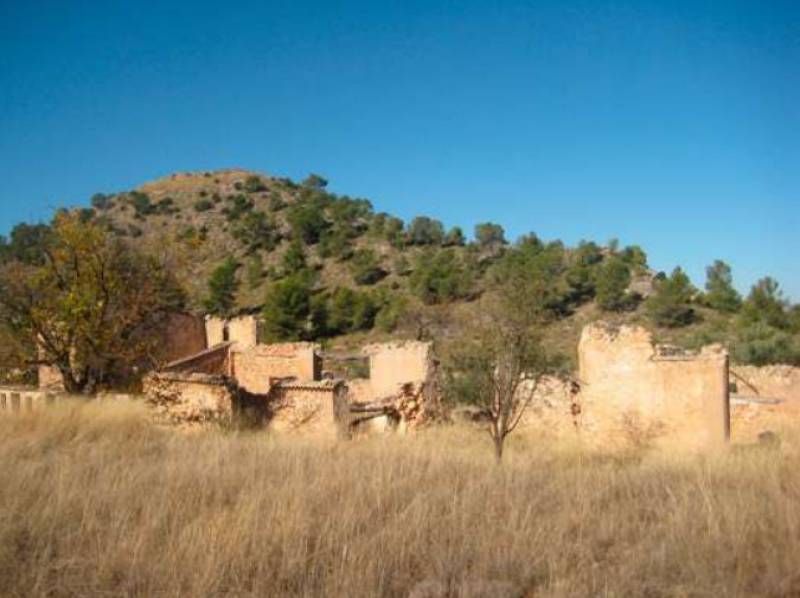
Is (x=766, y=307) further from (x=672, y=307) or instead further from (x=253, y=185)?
(x=253, y=185)

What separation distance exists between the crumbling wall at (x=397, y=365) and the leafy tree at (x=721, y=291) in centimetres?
3178

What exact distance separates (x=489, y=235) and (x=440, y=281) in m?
15.3

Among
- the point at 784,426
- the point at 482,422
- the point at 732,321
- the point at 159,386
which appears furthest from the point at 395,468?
the point at 732,321

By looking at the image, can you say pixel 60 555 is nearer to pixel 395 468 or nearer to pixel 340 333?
pixel 395 468

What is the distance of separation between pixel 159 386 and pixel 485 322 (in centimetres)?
576

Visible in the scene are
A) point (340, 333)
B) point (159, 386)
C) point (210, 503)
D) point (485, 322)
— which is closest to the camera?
point (210, 503)

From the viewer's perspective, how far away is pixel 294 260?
181 ft

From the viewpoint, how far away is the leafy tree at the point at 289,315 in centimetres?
4053

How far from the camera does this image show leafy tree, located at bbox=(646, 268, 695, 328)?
3978 centimetres

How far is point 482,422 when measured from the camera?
15219 mm

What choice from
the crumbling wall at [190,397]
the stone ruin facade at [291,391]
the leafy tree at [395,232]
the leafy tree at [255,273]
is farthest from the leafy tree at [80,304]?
the leafy tree at [395,232]

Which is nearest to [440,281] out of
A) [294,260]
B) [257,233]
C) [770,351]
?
[294,260]

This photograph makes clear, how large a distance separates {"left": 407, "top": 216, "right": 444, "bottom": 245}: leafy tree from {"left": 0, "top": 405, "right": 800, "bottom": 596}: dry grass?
183 ft

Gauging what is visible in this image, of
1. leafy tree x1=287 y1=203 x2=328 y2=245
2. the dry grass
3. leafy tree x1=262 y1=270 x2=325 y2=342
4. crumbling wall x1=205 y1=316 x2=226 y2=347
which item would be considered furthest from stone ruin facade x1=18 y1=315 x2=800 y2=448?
leafy tree x1=287 y1=203 x2=328 y2=245
